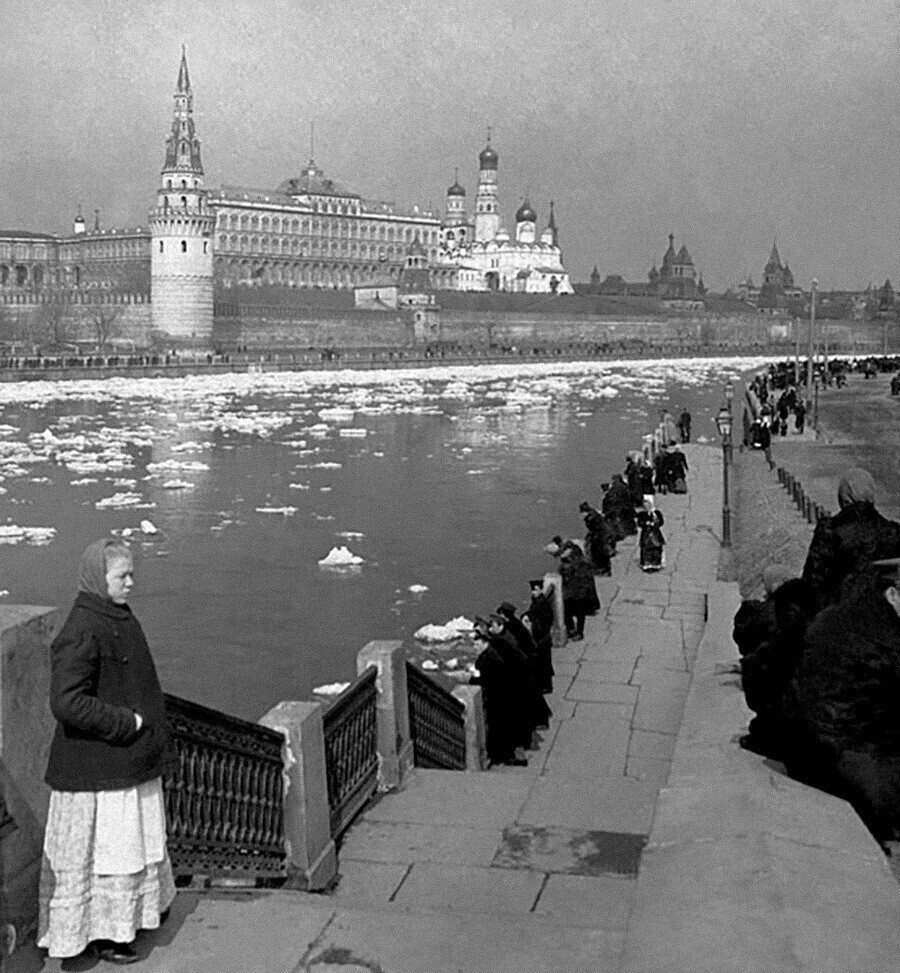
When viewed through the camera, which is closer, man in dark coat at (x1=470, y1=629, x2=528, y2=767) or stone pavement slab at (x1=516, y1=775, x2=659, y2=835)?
stone pavement slab at (x1=516, y1=775, x2=659, y2=835)

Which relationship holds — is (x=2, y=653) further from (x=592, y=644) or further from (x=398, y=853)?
(x=592, y=644)

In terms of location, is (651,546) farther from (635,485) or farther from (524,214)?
(524,214)

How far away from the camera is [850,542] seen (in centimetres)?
621

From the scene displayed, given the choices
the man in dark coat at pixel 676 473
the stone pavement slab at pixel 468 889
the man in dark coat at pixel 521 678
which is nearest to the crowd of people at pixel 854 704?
the stone pavement slab at pixel 468 889

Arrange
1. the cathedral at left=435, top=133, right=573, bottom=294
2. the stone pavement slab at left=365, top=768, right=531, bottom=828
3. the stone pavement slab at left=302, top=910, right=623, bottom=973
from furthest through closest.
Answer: the cathedral at left=435, top=133, right=573, bottom=294 → the stone pavement slab at left=365, top=768, right=531, bottom=828 → the stone pavement slab at left=302, top=910, right=623, bottom=973

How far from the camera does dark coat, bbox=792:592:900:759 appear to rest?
188 inches

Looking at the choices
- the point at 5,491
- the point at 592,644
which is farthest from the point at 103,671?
the point at 5,491

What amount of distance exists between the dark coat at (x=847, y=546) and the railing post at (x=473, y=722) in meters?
2.64

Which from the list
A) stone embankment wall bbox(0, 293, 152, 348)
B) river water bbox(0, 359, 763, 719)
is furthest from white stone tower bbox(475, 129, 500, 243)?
river water bbox(0, 359, 763, 719)

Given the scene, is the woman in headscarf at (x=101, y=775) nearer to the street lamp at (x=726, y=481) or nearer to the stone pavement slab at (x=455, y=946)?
the stone pavement slab at (x=455, y=946)

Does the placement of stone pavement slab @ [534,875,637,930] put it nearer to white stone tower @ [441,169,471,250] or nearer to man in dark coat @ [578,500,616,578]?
man in dark coat @ [578,500,616,578]

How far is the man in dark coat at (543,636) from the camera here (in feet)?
32.6

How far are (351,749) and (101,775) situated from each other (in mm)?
2411

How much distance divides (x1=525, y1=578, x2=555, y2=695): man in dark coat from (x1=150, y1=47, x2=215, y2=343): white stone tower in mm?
74437
